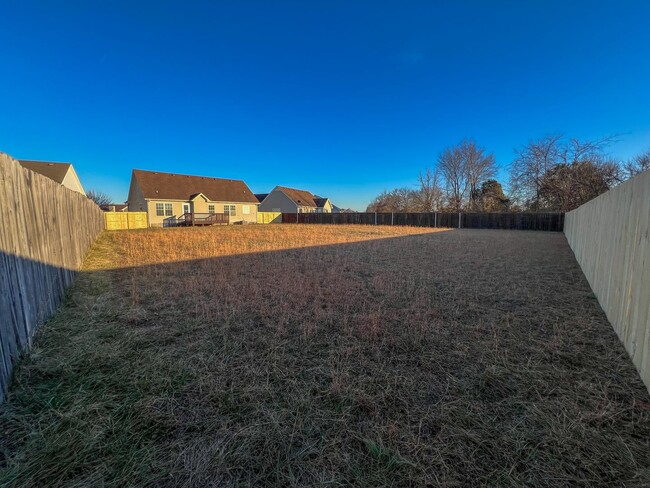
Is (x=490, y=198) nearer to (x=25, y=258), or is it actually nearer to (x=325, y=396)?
(x=325, y=396)

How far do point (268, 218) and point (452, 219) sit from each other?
19244 mm

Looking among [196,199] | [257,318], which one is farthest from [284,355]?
[196,199]

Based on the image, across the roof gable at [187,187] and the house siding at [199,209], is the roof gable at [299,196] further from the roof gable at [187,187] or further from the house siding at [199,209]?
the house siding at [199,209]

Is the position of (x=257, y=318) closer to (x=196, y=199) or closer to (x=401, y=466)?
(x=401, y=466)

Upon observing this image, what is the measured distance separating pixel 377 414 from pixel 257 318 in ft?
6.35

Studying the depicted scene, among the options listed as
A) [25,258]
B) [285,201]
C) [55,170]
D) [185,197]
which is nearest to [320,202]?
[285,201]

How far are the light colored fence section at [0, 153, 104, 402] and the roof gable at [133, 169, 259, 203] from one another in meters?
22.1

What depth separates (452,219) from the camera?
2439cm

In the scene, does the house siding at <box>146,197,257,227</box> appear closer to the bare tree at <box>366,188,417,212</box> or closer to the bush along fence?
the bush along fence

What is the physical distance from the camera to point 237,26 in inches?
417

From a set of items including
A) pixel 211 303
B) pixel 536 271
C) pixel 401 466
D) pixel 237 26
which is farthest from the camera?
pixel 237 26

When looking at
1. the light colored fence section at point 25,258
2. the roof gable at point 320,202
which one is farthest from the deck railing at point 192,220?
the roof gable at point 320,202

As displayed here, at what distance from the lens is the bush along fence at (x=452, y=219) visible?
20.2 meters

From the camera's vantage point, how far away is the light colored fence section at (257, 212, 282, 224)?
3112cm
